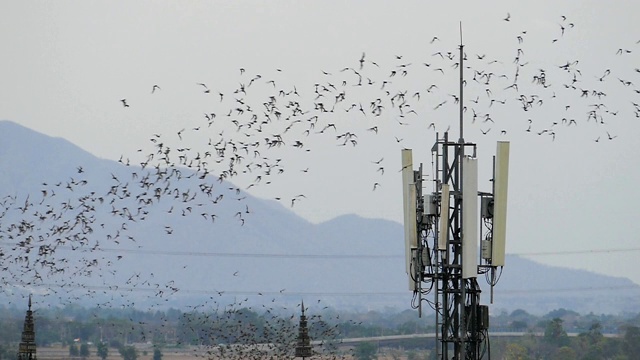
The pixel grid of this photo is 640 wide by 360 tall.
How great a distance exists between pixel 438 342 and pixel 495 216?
2771mm

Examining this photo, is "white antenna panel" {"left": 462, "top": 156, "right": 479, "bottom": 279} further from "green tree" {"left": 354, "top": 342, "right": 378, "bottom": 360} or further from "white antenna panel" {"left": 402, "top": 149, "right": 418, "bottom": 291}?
"green tree" {"left": 354, "top": 342, "right": 378, "bottom": 360}

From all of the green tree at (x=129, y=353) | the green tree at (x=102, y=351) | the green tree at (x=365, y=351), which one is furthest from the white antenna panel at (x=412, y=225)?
the green tree at (x=102, y=351)

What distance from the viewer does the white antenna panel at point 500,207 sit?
30.0 m

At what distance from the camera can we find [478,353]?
3078 cm

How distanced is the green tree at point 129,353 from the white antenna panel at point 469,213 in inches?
6344

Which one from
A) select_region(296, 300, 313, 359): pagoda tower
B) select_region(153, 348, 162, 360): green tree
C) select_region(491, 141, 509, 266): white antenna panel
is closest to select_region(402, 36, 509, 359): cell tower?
select_region(491, 141, 509, 266): white antenna panel

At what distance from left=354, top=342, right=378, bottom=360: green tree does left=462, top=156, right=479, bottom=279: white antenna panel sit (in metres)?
138

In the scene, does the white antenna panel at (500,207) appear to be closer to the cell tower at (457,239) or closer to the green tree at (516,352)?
the cell tower at (457,239)

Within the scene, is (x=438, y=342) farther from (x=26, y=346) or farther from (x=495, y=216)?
(x=26, y=346)

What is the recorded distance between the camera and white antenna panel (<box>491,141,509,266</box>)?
30.0 meters

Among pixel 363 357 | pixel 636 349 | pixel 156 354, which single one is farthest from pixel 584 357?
pixel 156 354

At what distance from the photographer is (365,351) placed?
172875mm

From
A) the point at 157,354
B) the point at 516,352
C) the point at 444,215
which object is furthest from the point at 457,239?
the point at 157,354

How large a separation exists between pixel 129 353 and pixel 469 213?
539ft
